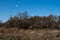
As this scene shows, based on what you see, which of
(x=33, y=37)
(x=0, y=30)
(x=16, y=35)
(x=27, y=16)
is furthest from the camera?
(x=27, y=16)

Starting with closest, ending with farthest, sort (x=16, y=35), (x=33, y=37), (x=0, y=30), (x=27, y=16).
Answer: (x=33, y=37)
(x=16, y=35)
(x=0, y=30)
(x=27, y=16)

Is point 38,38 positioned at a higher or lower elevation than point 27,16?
lower

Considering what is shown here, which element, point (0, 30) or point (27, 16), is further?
point (27, 16)

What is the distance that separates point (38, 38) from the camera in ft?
28.8

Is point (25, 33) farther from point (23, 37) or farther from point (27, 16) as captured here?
point (27, 16)

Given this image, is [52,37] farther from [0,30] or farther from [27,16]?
[27,16]

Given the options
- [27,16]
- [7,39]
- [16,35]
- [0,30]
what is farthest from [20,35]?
[27,16]

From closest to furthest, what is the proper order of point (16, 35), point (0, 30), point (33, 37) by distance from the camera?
1. point (33, 37)
2. point (16, 35)
3. point (0, 30)

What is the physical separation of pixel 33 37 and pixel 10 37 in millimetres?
1454

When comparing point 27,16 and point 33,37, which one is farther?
point 27,16

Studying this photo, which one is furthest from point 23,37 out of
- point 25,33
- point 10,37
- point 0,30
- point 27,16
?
point 27,16

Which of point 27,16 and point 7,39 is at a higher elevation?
point 27,16

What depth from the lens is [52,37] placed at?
9.16 m

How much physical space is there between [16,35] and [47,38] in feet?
5.95
